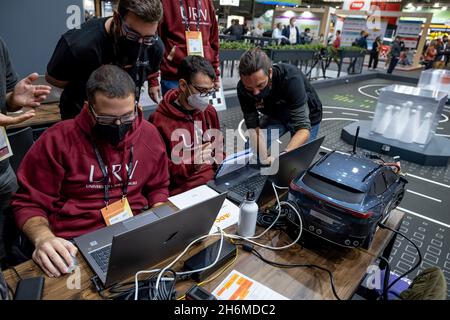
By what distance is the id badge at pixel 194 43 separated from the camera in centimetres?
217

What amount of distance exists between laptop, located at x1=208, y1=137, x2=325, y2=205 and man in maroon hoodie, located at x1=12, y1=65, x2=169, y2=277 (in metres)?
0.41

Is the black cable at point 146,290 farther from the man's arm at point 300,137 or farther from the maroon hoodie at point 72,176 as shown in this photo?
the man's arm at point 300,137

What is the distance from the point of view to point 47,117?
92.3 inches

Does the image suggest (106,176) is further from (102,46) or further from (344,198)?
(344,198)

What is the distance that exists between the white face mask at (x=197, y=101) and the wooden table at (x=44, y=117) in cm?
118

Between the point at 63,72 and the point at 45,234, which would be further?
the point at 63,72

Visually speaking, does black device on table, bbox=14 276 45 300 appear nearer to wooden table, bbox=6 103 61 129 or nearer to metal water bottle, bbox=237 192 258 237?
metal water bottle, bbox=237 192 258 237

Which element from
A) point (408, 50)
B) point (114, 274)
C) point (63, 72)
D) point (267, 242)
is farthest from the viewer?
point (408, 50)

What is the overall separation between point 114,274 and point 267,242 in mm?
542

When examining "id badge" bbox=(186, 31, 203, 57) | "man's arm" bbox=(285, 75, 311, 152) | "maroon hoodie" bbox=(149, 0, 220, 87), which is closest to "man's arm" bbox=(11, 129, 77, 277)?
"maroon hoodie" bbox=(149, 0, 220, 87)

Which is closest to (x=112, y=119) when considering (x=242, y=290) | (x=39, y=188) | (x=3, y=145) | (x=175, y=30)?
(x=39, y=188)

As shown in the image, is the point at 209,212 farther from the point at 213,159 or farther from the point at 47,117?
the point at 47,117

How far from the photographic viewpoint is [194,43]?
2.20 m
